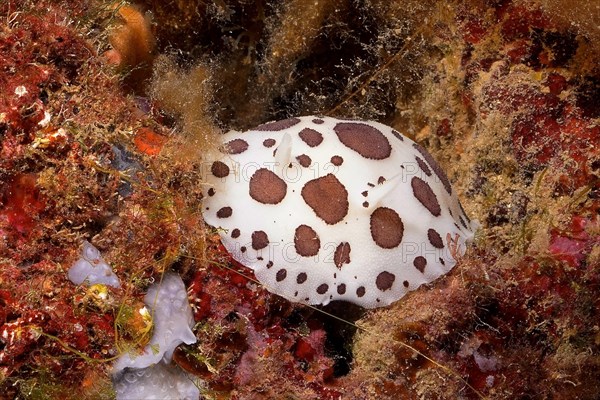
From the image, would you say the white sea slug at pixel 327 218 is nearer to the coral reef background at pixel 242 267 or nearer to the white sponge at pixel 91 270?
the coral reef background at pixel 242 267

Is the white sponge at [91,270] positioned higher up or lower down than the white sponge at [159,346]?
higher up

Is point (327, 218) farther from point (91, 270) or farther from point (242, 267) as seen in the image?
point (91, 270)

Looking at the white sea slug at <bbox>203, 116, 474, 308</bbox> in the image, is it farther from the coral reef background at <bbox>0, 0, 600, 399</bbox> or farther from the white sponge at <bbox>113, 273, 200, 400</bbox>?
the white sponge at <bbox>113, 273, 200, 400</bbox>

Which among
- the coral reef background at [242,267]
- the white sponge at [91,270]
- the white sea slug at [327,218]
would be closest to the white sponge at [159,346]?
the coral reef background at [242,267]

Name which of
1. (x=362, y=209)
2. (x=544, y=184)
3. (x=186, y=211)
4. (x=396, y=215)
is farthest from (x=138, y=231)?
(x=544, y=184)

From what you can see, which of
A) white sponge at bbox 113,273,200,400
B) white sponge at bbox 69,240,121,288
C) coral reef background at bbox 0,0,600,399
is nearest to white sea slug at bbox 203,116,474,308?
coral reef background at bbox 0,0,600,399

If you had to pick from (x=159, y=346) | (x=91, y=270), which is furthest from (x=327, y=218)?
(x=91, y=270)
